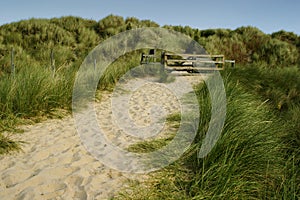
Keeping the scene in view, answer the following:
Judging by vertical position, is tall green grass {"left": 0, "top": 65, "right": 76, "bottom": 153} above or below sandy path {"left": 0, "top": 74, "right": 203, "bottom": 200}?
above

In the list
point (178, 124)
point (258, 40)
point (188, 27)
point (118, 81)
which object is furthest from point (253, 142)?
point (188, 27)

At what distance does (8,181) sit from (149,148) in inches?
62.8

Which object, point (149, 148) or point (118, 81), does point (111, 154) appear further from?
point (118, 81)

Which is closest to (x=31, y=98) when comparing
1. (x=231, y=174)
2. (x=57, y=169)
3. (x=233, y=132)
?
(x=57, y=169)

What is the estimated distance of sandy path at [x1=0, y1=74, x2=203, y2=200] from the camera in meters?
2.49

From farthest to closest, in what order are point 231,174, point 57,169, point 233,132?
point 233,132 < point 57,169 < point 231,174

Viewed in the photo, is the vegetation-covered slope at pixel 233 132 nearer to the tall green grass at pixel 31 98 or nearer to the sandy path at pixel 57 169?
the tall green grass at pixel 31 98

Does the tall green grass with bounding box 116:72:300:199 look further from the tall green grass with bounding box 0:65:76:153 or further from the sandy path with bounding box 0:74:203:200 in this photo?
the tall green grass with bounding box 0:65:76:153

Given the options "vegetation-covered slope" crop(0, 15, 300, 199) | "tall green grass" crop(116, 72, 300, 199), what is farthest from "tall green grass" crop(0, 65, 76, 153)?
"tall green grass" crop(116, 72, 300, 199)

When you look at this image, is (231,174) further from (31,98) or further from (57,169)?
(31,98)

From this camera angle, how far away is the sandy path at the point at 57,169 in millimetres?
2486

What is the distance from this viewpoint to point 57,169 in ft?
9.50

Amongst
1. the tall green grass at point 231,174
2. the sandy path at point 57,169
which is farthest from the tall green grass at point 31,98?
the tall green grass at point 231,174

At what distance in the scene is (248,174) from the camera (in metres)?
2.66
